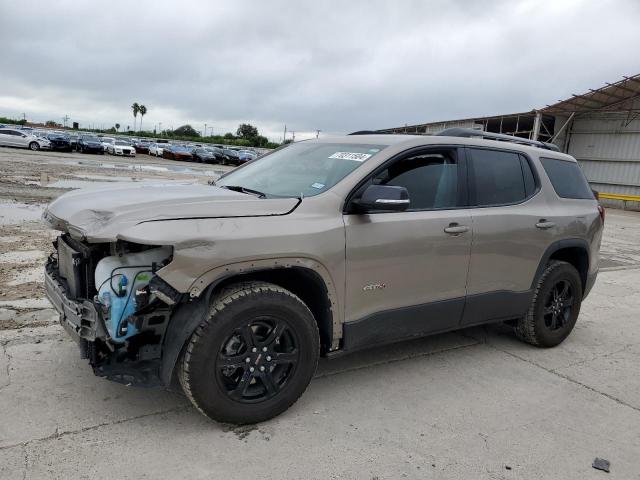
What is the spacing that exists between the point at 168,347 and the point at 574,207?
386 cm

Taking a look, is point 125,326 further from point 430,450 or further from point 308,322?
point 430,450

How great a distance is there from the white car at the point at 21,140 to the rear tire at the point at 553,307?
1631 inches

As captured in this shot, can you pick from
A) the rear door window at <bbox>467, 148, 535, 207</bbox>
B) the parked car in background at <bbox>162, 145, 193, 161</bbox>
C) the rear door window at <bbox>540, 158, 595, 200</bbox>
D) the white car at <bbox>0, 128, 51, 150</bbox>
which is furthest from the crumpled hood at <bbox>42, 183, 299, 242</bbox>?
the parked car in background at <bbox>162, 145, 193, 161</bbox>

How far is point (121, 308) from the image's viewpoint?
2.80m

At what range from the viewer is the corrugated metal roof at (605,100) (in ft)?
80.5

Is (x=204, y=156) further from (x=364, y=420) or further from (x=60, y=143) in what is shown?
(x=364, y=420)

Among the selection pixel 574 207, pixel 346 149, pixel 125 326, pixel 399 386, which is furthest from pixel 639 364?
pixel 125 326

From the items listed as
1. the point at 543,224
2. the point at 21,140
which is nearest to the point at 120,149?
the point at 21,140

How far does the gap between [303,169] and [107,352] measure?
5.99 feet

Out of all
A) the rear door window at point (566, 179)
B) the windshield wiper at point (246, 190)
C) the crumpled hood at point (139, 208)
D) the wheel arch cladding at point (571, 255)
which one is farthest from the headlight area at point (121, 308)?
the rear door window at point (566, 179)

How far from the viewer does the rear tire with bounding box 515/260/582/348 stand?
4648mm

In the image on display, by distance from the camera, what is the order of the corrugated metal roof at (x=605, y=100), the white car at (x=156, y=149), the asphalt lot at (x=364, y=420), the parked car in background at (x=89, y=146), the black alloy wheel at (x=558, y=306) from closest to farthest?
the asphalt lot at (x=364, y=420) → the black alloy wheel at (x=558, y=306) → the corrugated metal roof at (x=605, y=100) → the parked car in background at (x=89, y=146) → the white car at (x=156, y=149)

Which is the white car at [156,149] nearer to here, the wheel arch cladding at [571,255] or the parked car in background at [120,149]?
the parked car in background at [120,149]

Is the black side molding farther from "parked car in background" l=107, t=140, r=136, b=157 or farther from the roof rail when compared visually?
"parked car in background" l=107, t=140, r=136, b=157
